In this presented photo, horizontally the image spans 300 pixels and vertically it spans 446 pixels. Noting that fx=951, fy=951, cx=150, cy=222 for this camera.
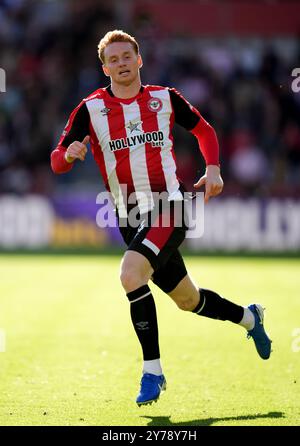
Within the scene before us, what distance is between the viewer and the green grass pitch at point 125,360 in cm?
542

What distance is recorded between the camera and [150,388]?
5469 millimetres

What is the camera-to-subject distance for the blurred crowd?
1991 cm

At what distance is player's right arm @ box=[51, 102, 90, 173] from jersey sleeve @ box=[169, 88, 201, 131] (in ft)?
1.99

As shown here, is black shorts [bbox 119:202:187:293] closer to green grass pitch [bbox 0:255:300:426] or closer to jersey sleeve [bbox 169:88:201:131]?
jersey sleeve [bbox 169:88:201:131]

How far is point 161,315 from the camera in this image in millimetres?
10242

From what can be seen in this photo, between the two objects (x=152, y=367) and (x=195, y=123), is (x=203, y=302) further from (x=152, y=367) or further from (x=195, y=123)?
(x=195, y=123)

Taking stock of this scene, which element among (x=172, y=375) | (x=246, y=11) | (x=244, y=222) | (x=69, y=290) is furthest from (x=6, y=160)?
(x=172, y=375)

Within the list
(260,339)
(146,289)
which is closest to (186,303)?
(260,339)

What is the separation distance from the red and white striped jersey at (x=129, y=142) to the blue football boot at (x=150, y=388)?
3.68 ft

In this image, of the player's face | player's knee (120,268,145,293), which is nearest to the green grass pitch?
player's knee (120,268,145,293)

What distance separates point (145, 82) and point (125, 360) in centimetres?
1311

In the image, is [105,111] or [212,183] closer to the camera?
[212,183]

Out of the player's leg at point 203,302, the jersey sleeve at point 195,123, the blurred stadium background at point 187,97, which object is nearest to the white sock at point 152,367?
the player's leg at point 203,302

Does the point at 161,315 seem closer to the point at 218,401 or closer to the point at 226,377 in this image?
the point at 226,377
